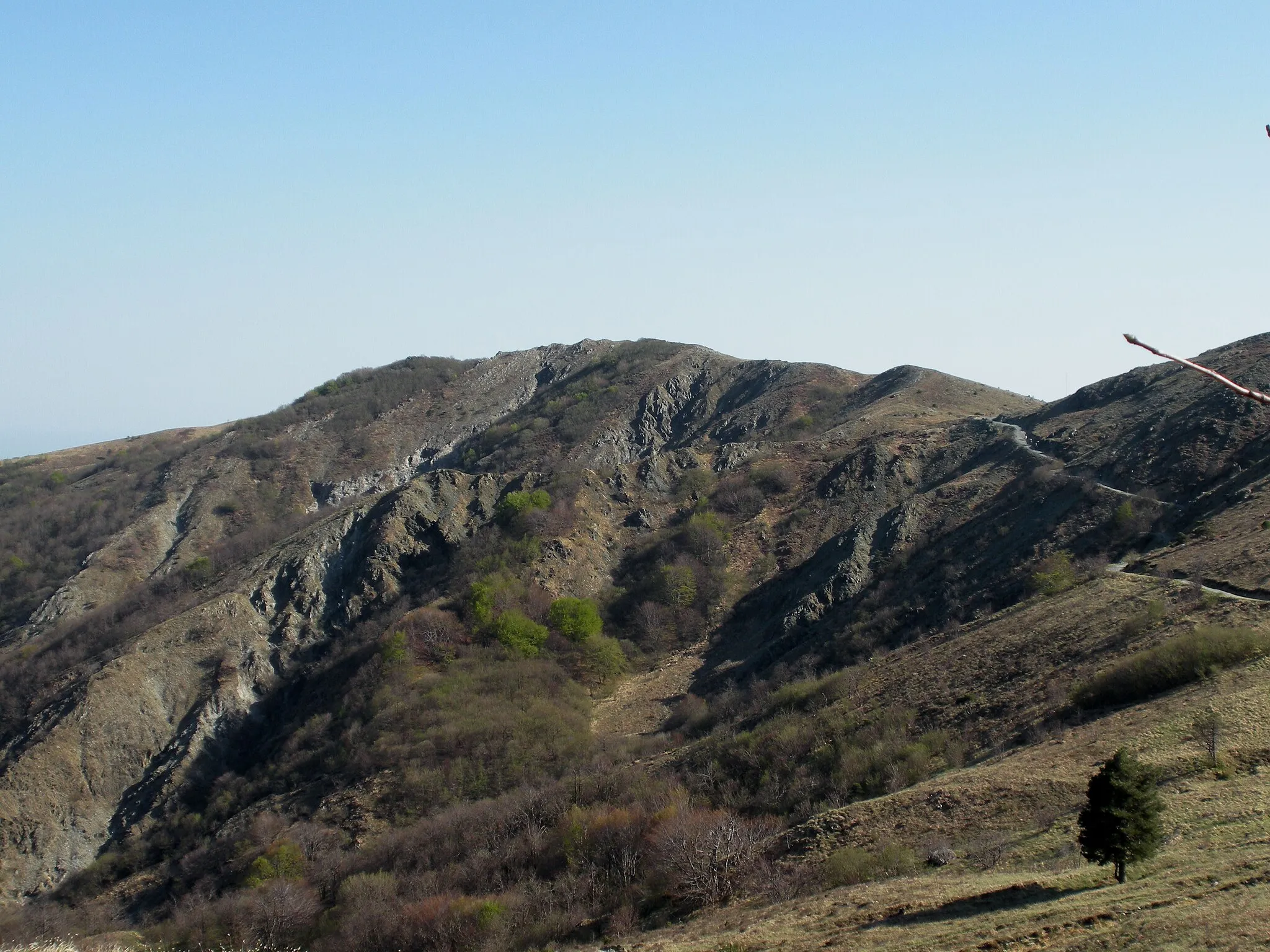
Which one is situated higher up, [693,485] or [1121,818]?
[693,485]

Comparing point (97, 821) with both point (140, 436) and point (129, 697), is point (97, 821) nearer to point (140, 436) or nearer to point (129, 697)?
point (129, 697)

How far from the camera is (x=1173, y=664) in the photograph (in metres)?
23.2

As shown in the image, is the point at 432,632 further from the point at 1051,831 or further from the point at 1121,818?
the point at 1121,818

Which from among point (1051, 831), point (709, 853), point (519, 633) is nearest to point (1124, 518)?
point (1051, 831)

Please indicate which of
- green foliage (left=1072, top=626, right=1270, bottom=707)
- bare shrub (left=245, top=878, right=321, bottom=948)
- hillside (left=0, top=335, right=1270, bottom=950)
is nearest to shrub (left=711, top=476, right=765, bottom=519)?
hillside (left=0, top=335, right=1270, bottom=950)

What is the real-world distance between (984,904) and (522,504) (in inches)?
1576

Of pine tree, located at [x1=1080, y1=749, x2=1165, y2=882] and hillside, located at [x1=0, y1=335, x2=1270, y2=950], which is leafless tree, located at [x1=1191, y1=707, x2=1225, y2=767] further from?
pine tree, located at [x1=1080, y1=749, x2=1165, y2=882]

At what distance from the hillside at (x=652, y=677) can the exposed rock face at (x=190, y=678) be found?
0.54 feet

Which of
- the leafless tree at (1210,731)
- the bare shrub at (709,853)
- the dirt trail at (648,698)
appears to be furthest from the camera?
the dirt trail at (648,698)

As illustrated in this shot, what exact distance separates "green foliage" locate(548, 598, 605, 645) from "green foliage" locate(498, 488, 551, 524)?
26.8 feet

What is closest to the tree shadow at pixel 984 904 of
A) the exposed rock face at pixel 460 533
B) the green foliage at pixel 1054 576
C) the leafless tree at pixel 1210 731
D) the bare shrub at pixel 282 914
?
the leafless tree at pixel 1210 731

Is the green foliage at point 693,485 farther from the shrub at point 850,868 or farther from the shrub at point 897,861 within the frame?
the shrub at point 897,861

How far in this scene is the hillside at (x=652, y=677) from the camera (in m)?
20.9

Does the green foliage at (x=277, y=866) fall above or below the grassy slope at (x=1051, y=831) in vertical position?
below
